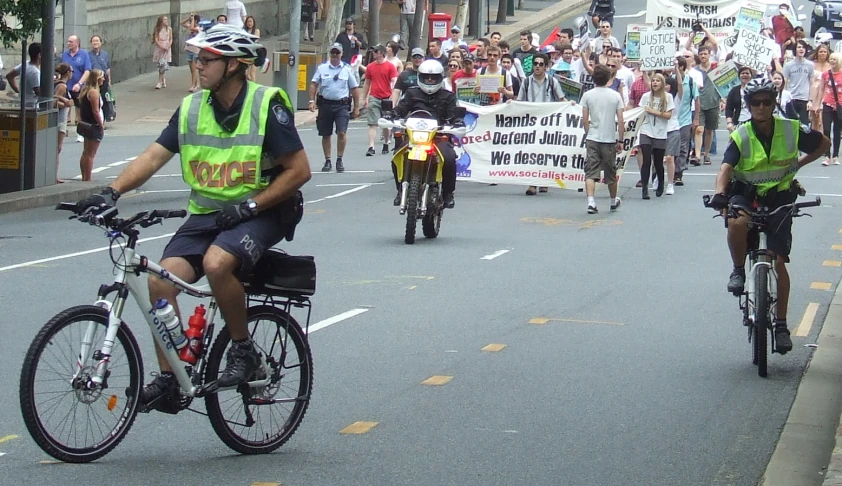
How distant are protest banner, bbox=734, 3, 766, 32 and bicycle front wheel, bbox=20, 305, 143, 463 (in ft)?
74.2

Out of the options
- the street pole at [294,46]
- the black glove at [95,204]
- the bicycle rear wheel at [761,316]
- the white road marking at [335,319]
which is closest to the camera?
the black glove at [95,204]

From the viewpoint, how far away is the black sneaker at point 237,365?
6.43 meters

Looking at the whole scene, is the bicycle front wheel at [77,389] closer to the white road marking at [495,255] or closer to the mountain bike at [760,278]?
the mountain bike at [760,278]

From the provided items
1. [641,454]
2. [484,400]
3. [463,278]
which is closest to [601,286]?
[463,278]

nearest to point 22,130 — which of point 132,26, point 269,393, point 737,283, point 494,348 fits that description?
point 494,348

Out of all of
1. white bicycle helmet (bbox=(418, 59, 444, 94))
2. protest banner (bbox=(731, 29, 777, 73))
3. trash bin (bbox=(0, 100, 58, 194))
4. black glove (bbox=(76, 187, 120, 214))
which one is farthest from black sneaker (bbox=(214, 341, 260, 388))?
protest banner (bbox=(731, 29, 777, 73))

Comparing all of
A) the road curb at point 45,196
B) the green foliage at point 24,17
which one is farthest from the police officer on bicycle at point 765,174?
the green foliage at point 24,17

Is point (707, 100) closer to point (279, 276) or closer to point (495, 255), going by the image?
point (495, 255)

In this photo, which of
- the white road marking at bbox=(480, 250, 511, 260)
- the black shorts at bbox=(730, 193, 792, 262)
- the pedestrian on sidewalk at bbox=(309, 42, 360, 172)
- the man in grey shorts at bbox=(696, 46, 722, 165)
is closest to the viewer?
the black shorts at bbox=(730, 193, 792, 262)

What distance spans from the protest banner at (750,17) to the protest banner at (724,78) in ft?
10.8

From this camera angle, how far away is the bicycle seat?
6496 mm

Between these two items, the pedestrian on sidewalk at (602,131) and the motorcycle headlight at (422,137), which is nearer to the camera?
the motorcycle headlight at (422,137)

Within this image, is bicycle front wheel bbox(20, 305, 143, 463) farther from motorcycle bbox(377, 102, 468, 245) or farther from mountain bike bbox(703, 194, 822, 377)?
motorcycle bbox(377, 102, 468, 245)

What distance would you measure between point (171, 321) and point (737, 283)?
170 inches
